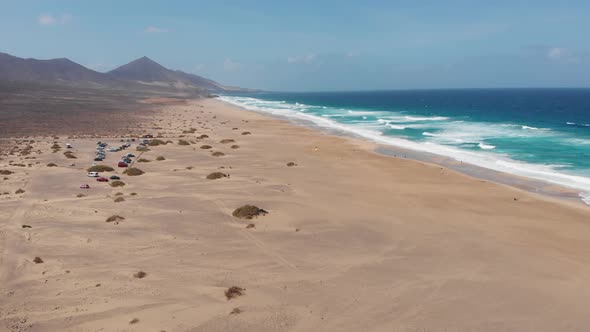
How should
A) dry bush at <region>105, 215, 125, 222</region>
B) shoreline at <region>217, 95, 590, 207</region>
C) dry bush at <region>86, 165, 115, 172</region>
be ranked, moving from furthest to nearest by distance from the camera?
dry bush at <region>86, 165, 115, 172</region> < shoreline at <region>217, 95, 590, 207</region> < dry bush at <region>105, 215, 125, 222</region>

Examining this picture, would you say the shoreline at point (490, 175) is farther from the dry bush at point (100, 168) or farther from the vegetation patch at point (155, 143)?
the dry bush at point (100, 168)

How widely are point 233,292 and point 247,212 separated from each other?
966cm

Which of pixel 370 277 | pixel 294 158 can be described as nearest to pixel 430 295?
pixel 370 277

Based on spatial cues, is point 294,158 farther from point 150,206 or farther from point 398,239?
point 398,239

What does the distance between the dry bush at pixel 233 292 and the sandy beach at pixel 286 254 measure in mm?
55

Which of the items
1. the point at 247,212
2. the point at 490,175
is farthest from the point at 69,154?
the point at 490,175

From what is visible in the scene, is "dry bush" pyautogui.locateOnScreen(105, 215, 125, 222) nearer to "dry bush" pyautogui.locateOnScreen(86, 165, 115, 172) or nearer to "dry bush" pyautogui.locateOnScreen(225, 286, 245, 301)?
"dry bush" pyautogui.locateOnScreen(225, 286, 245, 301)

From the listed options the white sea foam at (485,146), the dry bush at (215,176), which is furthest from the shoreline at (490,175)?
the dry bush at (215,176)

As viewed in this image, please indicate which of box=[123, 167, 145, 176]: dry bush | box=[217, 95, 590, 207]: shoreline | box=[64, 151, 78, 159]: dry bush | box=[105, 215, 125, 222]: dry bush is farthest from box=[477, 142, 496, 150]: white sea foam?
box=[64, 151, 78, 159]: dry bush

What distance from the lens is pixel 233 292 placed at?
16656mm

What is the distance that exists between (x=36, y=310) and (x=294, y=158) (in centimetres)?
3506

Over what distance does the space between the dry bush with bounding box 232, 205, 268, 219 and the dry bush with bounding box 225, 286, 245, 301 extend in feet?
29.8

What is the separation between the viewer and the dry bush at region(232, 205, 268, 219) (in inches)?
1021

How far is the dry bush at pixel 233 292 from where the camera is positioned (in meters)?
16.5
